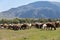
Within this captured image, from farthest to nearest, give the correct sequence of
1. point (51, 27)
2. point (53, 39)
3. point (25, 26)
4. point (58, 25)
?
1. point (25, 26)
2. point (58, 25)
3. point (51, 27)
4. point (53, 39)

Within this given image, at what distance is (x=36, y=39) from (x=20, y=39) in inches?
81.9

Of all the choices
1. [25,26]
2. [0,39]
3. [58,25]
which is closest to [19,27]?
[25,26]

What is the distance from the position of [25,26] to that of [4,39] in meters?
23.2

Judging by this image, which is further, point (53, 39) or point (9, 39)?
point (9, 39)

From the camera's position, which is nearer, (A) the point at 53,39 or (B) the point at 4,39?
(A) the point at 53,39

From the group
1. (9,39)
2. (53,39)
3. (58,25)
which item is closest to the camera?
(53,39)

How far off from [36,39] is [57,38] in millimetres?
2519

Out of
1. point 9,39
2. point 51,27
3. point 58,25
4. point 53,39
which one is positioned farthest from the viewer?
point 58,25

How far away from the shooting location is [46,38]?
26.7m

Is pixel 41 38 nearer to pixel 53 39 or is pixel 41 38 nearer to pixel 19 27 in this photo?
pixel 53 39

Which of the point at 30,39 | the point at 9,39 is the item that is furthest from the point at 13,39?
the point at 30,39

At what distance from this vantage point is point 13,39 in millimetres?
26922

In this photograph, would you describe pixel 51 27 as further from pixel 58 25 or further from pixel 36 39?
pixel 36 39

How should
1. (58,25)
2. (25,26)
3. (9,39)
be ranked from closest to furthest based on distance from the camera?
1. (9,39)
2. (58,25)
3. (25,26)
